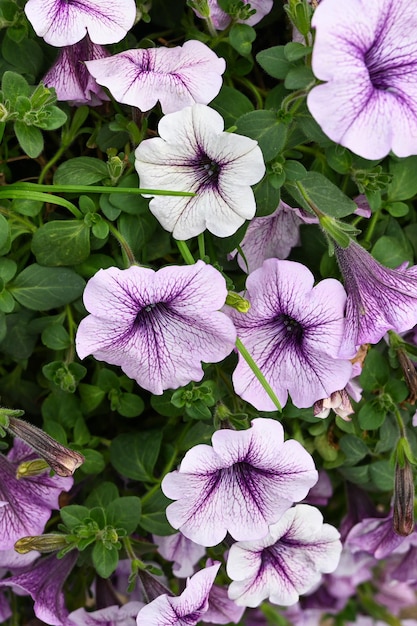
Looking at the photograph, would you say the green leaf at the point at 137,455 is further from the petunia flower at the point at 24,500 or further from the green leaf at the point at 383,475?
the green leaf at the point at 383,475

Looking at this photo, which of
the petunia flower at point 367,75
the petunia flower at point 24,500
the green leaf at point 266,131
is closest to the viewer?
the petunia flower at point 367,75

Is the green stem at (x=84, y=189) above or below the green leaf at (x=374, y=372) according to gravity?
above

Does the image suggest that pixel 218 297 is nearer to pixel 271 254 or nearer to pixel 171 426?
pixel 271 254

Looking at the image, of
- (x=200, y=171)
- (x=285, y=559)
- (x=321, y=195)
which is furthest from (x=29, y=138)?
(x=285, y=559)

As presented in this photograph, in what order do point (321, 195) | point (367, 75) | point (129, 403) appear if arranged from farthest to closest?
point (129, 403) < point (321, 195) < point (367, 75)

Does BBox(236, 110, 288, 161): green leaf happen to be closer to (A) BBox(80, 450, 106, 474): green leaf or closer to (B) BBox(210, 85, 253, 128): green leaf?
(B) BBox(210, 85, 253, 128): green leaf

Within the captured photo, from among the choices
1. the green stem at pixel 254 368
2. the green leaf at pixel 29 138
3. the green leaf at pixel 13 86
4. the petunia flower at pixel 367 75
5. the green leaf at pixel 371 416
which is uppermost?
the petunia flower at pixel 367 75

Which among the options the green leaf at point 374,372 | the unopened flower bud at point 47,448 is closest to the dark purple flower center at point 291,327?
the green leaf at point 374,372

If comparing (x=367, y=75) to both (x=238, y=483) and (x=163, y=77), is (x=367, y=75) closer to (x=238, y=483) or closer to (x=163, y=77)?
(x=163, y=77)
